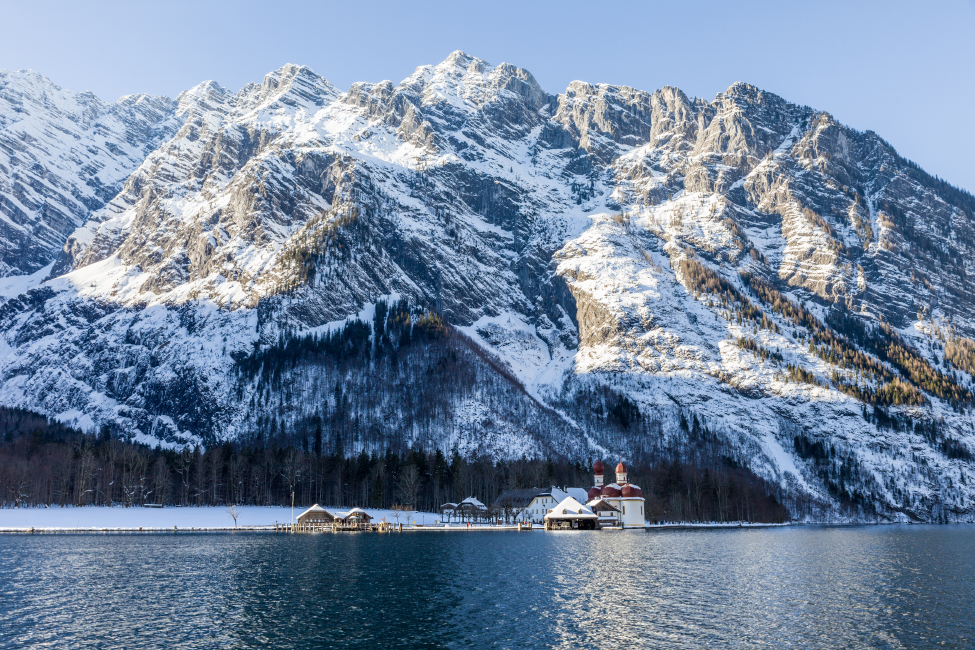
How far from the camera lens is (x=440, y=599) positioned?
176ft

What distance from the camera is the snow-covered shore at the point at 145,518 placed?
141 m

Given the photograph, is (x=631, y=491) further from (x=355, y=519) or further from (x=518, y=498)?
(x=355, y=519)

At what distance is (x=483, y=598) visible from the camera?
177 ft

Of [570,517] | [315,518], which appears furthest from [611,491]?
[315,518]

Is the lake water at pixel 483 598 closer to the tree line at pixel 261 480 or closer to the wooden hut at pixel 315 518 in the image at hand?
the wooden hut at pixel 315 518

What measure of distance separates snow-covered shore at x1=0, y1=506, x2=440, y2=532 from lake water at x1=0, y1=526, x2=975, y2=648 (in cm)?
5148

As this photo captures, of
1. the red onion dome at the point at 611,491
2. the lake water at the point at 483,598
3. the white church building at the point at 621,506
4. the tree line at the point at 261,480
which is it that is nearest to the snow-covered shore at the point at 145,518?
the tree line at the point at 261,480

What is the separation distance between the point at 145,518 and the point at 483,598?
4625 inches

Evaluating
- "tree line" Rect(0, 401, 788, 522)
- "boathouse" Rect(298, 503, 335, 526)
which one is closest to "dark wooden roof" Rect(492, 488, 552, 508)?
"tree line" Rect(0, 401, 788, 522)

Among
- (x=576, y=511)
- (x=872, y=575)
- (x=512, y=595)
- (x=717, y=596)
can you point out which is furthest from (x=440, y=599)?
(x=576, y=511)

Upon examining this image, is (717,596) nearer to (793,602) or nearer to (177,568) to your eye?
(793,602)

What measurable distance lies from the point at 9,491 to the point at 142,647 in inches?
5557

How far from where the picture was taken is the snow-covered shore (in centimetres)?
14075

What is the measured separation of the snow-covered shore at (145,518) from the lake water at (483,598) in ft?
169
